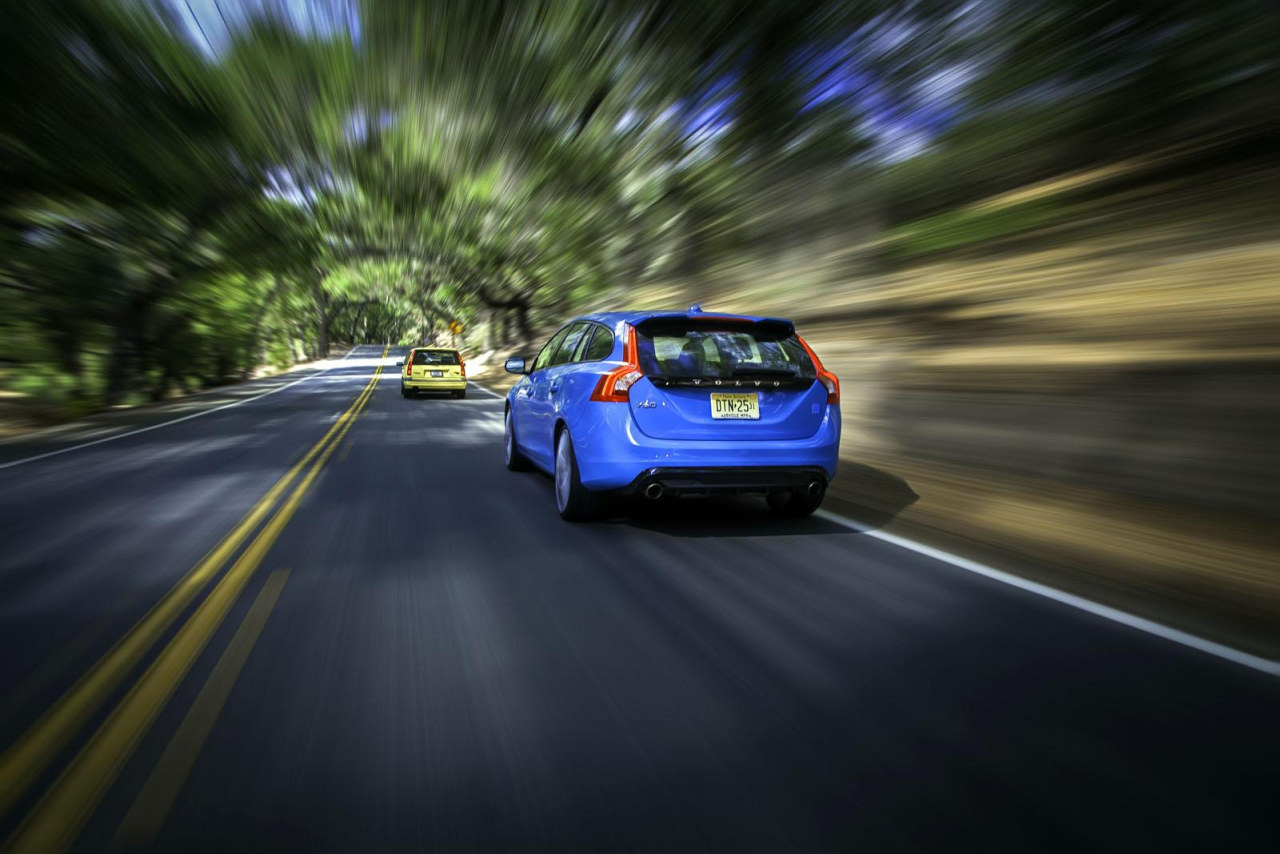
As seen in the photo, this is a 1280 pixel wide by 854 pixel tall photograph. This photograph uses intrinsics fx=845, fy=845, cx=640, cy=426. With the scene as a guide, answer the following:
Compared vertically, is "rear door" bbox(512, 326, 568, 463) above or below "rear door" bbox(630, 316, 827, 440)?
below

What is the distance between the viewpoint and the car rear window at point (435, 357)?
24.0 m

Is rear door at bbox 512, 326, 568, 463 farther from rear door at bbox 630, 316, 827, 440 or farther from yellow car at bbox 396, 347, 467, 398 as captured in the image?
yellow car at bbox 396, 347, 467, 398

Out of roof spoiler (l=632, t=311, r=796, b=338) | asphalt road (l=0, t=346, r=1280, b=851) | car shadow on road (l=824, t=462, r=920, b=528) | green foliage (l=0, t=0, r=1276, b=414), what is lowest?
car shadow on road (l=824, t=462, r=920, b=528)

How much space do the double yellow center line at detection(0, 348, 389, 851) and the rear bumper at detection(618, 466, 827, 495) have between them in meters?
2.68

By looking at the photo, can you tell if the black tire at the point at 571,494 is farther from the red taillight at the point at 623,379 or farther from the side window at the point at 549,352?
the side window at the point at 549,352

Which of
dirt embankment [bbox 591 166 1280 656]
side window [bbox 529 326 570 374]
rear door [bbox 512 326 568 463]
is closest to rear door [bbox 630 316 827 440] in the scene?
dirt embankment [bbox 591 166 1280 656]

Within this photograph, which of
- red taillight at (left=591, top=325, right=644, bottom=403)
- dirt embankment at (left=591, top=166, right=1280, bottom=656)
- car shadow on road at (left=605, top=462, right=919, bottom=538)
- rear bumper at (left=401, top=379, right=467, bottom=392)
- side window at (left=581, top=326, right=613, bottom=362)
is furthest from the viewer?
rear bumper at (left=401, top=379, right=467, bottom=392)

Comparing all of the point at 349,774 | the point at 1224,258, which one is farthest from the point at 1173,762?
the point at 1224,258

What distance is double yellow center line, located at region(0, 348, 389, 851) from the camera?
2449 millimetres

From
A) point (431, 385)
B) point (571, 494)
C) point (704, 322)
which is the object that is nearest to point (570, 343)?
point (571, 494)

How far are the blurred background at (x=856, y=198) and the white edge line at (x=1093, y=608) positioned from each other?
19 centimetres

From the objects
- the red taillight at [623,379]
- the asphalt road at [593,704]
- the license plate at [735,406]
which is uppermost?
the red taillight at [623,379]

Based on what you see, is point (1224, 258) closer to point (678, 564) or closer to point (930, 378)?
point (930, 378)

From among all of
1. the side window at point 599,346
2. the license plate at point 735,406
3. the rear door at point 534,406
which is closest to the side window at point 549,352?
the rear door at point 534,406
